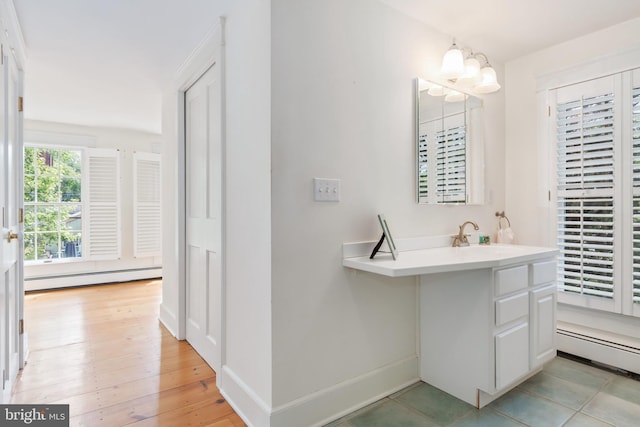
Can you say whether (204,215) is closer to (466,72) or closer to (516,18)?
(466,72)

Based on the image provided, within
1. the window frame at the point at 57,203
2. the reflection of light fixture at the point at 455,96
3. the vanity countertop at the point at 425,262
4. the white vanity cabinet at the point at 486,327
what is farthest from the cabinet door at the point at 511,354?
the window frame at the point at 57,203

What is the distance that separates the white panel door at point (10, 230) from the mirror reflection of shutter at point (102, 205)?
9.18ft

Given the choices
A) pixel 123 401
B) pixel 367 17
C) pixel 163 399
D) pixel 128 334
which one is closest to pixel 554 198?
pixel 367 17

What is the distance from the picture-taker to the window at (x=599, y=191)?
2254 mm

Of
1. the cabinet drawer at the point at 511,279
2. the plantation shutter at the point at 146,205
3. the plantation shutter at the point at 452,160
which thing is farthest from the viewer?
the plantation shutter at the point at 146,205

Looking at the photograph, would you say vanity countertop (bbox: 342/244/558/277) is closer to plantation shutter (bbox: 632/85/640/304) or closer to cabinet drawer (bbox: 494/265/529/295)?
cabinet drawer (bbox: 494/265/529/295)

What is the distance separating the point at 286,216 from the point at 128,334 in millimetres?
2309

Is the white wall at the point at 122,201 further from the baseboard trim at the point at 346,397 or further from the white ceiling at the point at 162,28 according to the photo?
the baseboard trim at the point at 346,397

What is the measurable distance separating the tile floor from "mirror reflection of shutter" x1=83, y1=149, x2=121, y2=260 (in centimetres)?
462

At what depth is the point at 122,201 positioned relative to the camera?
5.16 meters

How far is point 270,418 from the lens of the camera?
1.58 m

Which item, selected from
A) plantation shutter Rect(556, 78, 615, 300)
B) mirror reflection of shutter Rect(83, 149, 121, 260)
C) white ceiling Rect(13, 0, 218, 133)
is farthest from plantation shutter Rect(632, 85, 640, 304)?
mirror reflection of shutter Rect(83, 149, 121, 260)

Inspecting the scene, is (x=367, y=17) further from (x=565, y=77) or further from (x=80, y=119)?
(x=80, y=119)

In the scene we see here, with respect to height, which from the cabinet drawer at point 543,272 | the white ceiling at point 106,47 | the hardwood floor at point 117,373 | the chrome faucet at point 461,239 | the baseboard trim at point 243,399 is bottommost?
the hardwood floor at point 117,373
